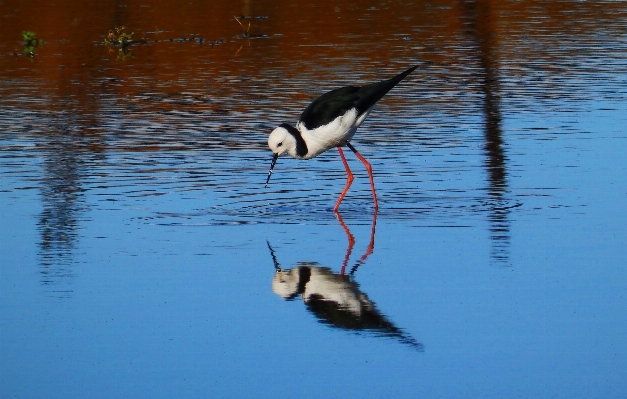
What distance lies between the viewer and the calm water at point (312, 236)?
6.42m

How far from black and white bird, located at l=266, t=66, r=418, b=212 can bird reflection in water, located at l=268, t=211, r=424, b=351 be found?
2015 mm

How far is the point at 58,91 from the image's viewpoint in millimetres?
18219

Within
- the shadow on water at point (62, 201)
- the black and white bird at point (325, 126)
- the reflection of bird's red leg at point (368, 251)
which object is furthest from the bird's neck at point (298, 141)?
the shadow on water at point (62, 201)

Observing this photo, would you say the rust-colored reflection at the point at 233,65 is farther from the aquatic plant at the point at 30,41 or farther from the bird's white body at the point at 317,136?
the bird's white body at the point at 317,136

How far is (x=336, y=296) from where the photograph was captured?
25.1 feet

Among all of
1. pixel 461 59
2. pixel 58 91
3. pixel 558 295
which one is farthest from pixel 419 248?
pixel 461 59

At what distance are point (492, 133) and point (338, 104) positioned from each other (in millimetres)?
3016

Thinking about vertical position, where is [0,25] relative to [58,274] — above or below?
above

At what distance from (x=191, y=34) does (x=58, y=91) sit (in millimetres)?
7355

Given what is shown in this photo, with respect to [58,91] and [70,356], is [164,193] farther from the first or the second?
[58,91]

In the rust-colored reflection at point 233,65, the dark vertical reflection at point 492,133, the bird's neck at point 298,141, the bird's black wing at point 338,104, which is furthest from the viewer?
the rust-colored reflection at point 233,65

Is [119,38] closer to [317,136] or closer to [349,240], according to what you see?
[317,136]

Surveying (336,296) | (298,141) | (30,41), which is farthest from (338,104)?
(30,41)

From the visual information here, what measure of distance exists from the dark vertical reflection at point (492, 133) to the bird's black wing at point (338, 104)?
1230 millimetres
